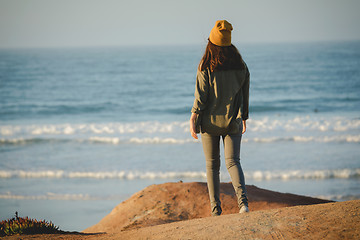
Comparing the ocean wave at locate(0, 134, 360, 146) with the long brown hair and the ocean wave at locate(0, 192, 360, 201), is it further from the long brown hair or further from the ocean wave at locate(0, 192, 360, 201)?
the long brown hair

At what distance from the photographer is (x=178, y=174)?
29.8 feet

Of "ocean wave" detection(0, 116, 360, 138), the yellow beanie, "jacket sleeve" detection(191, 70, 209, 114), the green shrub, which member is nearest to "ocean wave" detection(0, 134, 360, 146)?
"ocean wave" detection(0, 116, 360, 138)

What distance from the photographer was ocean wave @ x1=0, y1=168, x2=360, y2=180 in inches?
344

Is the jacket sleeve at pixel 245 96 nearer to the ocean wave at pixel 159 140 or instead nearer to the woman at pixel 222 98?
the woman at pixel 222 98

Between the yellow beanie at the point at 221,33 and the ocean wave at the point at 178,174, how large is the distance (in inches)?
226

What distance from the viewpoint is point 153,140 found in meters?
12.9

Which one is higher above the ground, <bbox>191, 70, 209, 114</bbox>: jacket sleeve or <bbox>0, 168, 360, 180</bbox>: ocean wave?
<bbox>191, 70, 209, 114</bbox>: jacket sleeve

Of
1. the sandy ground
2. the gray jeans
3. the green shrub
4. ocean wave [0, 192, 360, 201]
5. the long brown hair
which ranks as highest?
the long brown hair

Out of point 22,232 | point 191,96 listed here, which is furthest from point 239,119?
point 191,96

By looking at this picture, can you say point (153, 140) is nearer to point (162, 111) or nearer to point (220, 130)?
point (162, 111)

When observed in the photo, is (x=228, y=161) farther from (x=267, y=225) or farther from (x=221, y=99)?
(x=267, y=225)

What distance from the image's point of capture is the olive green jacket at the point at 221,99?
3.53m

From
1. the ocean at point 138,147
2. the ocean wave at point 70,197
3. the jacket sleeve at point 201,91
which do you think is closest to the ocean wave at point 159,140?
the ocean at point 138,147

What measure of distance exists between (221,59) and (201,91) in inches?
13.7
